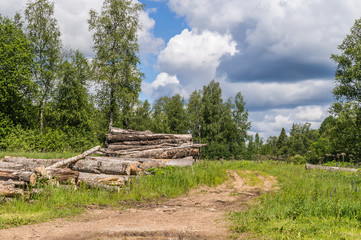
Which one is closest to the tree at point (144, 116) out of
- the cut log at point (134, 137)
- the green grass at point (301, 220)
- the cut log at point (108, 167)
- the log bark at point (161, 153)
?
the cut log at point (134, 137)

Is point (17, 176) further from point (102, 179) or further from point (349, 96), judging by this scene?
point (349, 96)

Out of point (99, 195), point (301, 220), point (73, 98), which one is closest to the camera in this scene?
point (301, 220)

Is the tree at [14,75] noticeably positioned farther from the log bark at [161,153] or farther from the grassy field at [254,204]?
the grassy field at [254,204]

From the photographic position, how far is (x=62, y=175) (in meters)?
10.8

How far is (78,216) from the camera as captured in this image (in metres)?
7.86

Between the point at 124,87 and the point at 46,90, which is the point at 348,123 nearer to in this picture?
the point at 124,87

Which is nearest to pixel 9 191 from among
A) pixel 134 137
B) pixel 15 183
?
pixel 15 183

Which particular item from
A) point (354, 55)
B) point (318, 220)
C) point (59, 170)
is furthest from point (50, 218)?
point (354, 55)

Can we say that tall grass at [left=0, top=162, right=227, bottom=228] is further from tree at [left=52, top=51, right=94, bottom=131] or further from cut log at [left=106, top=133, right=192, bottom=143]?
tree at [left=52, top=51, right=94, bottom=131]

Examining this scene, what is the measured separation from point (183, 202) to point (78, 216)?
11.9 ft

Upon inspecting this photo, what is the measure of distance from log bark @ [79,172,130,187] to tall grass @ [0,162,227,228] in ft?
1.16

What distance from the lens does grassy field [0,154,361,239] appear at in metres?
5.80

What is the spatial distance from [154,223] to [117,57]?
2529cm

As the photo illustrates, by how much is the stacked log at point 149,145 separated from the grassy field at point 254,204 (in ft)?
11.8
